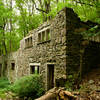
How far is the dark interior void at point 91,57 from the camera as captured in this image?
5.76m

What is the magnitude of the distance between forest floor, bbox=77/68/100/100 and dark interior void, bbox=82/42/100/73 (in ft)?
1.18

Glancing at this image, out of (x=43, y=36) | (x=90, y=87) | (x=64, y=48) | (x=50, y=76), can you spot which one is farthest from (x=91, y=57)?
(x=43, y=36)

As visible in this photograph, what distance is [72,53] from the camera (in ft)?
17.7

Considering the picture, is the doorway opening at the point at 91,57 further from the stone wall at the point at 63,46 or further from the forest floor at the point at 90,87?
the stone wall at the point at 63,46

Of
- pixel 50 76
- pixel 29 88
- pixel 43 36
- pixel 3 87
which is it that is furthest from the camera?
pixel 3 87

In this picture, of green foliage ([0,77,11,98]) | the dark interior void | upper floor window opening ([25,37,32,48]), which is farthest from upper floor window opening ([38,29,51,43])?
green foliage ([0,77,11,98])

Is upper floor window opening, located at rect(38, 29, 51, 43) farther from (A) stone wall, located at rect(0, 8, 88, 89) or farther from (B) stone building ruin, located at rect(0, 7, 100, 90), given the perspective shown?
(A) stone wall, located at rect(0, 8, 88, 89)

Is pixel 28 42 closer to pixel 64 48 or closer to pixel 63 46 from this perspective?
pixel 63 46

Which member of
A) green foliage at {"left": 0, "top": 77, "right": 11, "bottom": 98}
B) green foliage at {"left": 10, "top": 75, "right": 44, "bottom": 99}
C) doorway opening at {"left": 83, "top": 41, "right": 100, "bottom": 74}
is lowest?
green foliage at {"left": 0, "top": 77, "right": 11, "bottom": 98}

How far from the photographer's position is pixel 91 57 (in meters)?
6.04

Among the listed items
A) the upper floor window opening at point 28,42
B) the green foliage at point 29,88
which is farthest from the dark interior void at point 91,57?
the upper floor window opening at point 28,42

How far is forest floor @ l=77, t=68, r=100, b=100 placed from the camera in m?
3.94

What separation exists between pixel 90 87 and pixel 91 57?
194 cm

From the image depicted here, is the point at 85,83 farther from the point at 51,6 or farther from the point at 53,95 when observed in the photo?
the point at 51,6
